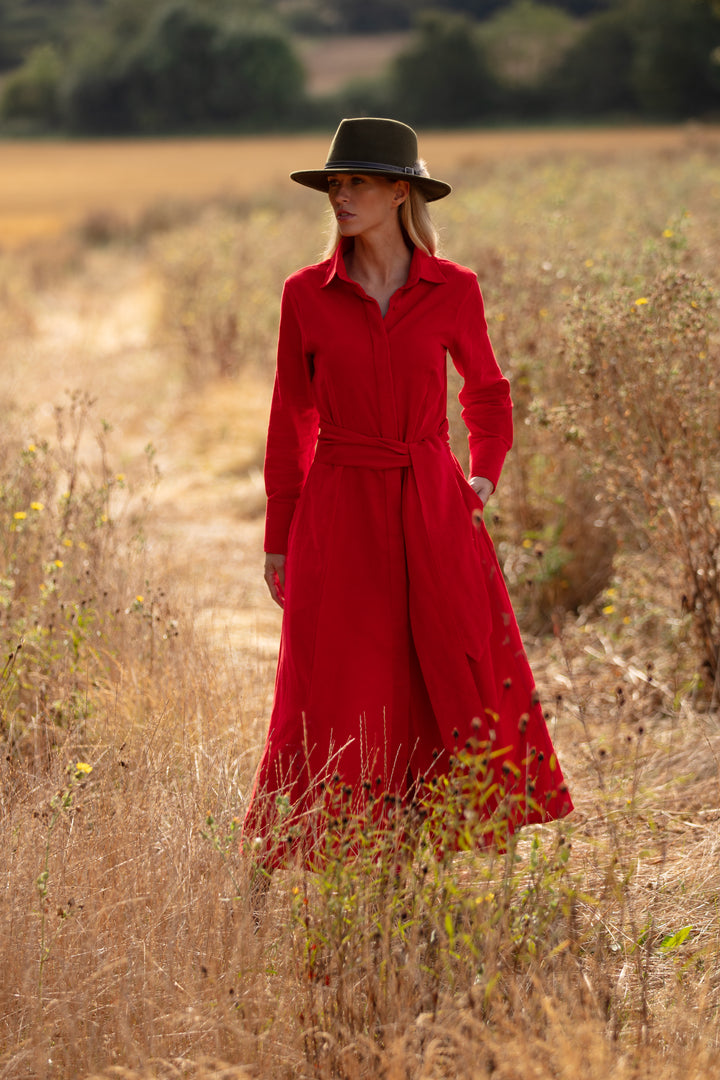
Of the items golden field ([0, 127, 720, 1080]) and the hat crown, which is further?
the hat crown

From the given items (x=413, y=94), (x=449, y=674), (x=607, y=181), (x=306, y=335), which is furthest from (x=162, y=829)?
(x=413, y=94)

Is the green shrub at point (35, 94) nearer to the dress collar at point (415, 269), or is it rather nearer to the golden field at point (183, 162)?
the golden field at point (183, 162)

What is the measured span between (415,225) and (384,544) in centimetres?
71

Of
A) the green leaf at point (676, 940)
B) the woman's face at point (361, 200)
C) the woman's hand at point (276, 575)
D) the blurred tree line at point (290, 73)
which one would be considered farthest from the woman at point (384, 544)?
the blurred tree line at point (290, 73)

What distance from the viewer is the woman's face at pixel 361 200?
247 centimetres

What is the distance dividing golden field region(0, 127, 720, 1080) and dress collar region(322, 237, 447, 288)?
2.47ft

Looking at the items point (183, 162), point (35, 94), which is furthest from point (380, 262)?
point (35, 94)

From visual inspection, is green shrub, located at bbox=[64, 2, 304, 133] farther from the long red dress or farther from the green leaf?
the green leaf

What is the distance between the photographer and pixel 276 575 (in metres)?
2.72

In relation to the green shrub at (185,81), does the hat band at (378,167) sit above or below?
below

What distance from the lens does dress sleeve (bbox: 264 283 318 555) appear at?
256 cm

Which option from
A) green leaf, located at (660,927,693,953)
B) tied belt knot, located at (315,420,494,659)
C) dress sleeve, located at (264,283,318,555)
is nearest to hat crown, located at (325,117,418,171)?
dress sleeve, located at (264,283,318,555)

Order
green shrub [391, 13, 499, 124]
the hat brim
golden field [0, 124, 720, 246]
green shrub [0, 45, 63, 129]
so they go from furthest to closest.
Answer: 1. green shrub [0, 45, 63, 129]
2. green shrub [391, 13, 499, 124]
3. golden field [0, 124, 720, 246]
4. the hat brim

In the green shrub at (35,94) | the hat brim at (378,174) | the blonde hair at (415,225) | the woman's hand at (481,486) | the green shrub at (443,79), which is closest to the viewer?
the hat brim at (378,174)
